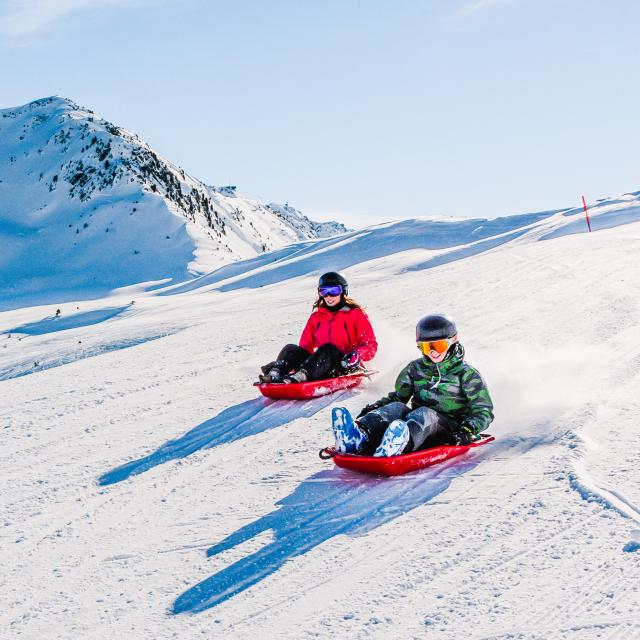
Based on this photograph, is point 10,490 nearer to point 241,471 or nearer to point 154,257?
point 241,471

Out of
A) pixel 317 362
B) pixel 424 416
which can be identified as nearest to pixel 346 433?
pixel 424 416

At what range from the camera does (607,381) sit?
6.38 meters

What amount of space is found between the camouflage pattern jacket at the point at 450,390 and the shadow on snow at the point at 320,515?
29cm

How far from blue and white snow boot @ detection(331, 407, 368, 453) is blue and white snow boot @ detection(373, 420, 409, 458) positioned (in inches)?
8.4

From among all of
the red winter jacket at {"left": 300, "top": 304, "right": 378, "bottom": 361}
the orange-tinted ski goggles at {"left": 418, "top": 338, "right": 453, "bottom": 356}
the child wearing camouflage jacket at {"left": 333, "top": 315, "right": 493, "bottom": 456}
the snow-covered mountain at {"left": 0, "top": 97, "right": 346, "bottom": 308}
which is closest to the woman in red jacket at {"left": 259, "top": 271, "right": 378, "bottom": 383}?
the red winter jacket at {"left": 300, "top": 304, "right": 378, "bottom": 361}

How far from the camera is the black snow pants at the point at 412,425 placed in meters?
4.69

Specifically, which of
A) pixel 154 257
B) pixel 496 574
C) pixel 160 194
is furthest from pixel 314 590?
pixel 160 194

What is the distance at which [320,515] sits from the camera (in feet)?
13.4

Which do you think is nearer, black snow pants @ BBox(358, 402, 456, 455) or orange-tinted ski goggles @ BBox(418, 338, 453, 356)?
black snow pants @ BBox(358, 402, 456, 455)

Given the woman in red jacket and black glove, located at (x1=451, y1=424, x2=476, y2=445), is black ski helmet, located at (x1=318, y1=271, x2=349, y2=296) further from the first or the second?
black glove, located at (x1=451, y1=424, x2=476, y2=445)

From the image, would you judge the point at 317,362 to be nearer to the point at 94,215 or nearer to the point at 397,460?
the point at 397,460

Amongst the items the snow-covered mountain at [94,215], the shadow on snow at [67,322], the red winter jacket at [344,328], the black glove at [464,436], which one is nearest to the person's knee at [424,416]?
the black glove at [464,436]

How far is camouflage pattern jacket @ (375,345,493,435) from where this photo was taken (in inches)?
196

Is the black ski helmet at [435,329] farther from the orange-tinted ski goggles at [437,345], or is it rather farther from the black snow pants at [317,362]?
the black snow pants at [317,362]
